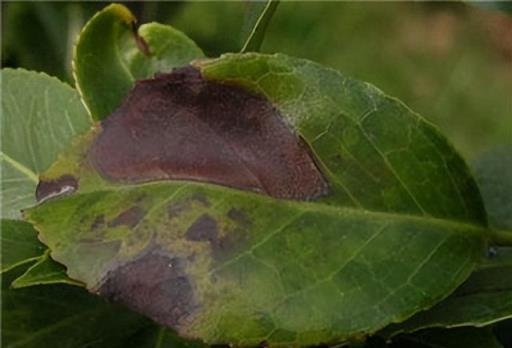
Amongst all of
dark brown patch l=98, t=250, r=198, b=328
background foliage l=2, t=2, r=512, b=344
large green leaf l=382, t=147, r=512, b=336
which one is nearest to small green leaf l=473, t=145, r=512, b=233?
large green leaf l=382, t=147, r=512, b=336

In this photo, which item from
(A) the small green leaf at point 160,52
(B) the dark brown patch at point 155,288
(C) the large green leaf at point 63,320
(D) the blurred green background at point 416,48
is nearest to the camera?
(B) the dark brown patch at point 155,288

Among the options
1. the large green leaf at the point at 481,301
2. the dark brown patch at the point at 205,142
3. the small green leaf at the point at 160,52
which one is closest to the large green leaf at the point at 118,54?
the small green leaf at the point at 160,52

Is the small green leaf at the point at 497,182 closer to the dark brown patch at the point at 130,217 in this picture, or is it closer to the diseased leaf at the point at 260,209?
the diseased leaf at the point at 260,209

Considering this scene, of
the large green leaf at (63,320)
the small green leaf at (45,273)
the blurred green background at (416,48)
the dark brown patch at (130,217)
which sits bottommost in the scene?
the blurred green background at (416,48)

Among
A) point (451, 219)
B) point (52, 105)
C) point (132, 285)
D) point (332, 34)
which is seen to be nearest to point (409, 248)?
point (451, 219)

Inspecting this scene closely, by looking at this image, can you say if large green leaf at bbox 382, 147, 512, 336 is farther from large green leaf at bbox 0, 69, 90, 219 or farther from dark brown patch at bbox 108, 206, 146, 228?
large green leaf at bbox 0, 69, 90, 219

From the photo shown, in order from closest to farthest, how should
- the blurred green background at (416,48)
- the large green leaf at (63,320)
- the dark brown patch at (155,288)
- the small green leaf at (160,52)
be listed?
1. the dark brown patch at (155,288)
2. the large green leaf at (63,320)
3. the small green leaf at (160,52)
4. the blurred green background at (416,48)

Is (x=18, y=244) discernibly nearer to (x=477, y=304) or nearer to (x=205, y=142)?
(x=205, y=142)
